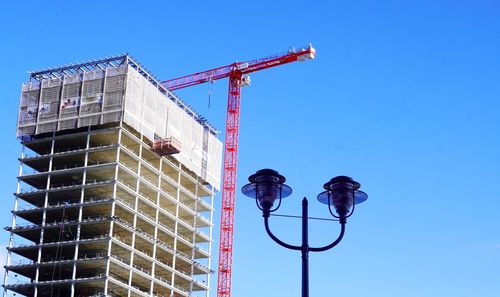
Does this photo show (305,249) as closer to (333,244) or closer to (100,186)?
(333,244)

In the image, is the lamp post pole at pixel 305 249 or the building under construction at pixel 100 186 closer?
the lamp post pole at pixel 305 249

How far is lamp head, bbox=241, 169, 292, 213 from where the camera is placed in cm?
2978

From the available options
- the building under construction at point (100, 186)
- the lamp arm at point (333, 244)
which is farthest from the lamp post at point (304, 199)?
the building under construction at point (100, 186)

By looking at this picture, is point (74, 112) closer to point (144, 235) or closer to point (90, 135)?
point (90, 135)

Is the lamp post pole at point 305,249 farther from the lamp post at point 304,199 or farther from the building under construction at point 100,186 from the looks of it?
the building under construction at point 100,186

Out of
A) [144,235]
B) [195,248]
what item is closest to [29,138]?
[144,235]

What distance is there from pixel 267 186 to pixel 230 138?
5662 inches

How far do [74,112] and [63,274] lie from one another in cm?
2902

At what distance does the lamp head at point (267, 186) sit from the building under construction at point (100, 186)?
381 feet

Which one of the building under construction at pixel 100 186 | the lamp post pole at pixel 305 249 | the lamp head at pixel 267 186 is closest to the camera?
the lamp post pole at pixel 305 249

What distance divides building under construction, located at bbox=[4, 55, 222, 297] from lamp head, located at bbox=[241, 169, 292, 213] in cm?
11606

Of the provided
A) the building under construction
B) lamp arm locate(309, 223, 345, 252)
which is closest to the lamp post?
lamp arm locate(309, 223, 345, 252)

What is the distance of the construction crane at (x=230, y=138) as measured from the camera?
541 ft

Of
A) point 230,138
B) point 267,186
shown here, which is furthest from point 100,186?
point 267,186
